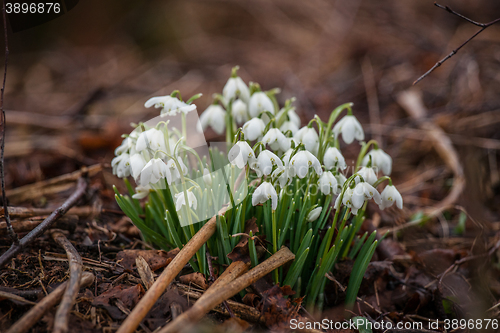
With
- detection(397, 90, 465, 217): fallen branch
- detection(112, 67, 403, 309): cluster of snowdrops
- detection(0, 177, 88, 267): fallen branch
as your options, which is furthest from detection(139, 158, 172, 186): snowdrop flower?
detection(397, 90, 465, 217): fallen branch

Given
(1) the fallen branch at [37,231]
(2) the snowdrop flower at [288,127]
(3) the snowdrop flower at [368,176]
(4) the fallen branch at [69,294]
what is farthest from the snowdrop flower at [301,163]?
(1) the fallen branch at [37,231]

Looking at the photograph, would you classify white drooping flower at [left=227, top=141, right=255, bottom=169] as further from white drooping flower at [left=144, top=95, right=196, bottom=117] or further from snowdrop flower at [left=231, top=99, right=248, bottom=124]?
snowdrop flower at [left=231, top=99, right=248, bottom=124]

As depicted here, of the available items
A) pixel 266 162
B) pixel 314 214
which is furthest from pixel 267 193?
pixel 314 214

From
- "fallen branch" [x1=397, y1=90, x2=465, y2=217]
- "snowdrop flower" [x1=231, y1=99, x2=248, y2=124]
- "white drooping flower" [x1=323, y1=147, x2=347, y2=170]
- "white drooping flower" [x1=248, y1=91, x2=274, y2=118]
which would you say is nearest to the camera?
"white drooping flower" [x1=323, y1=147, x2=347, y2=170]

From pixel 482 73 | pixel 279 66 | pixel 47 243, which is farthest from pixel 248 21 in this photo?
pixel 47 243

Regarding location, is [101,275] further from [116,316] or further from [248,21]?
[248,21]

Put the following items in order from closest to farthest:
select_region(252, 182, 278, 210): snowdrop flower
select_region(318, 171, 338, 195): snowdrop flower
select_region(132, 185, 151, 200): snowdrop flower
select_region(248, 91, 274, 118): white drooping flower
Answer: select_region(252, 182, 278, 210): snowdrop flower, select_region(318, 171, 338, 195): snowdrop flower, select_region(132, 185, 151, 200): snowdrop flower, select_region(248, 91, 274, 118): white drooping flower
